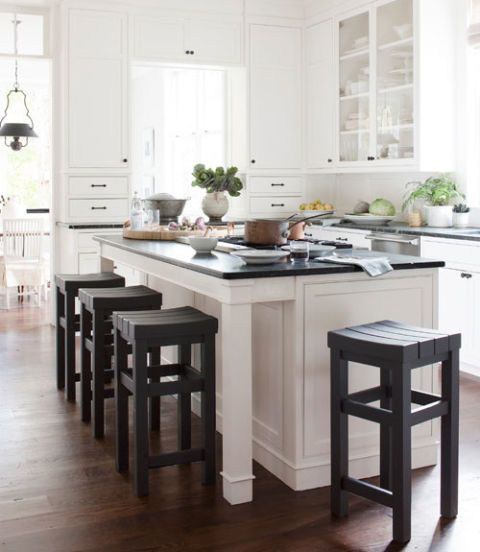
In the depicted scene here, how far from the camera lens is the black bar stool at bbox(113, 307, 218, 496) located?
3020mm

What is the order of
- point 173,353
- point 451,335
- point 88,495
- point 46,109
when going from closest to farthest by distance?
point 451,335 → point 88,495 → point 173,353 → point 46,109

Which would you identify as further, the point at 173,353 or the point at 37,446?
the point at 173,353

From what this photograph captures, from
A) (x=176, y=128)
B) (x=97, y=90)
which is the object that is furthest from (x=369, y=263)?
(x=176, y=128)

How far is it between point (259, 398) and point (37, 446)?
1058mm

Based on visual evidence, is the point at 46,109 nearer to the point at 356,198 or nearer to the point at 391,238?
the point at 356,198

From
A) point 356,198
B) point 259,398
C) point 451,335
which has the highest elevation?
point 356,198

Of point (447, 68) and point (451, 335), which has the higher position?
point (447, 68)

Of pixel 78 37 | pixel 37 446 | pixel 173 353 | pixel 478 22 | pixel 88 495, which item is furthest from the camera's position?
pixel 78 37

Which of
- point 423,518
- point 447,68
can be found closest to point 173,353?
point 423,518

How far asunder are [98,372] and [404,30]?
11.6ft

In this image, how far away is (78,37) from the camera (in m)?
6.21

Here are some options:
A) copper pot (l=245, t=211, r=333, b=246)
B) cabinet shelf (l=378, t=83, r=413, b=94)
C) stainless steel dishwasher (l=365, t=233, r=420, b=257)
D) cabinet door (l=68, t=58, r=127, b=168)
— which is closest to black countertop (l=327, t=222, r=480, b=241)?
stainless steel dishwasher (l=365, t=233, r=420, b=257)

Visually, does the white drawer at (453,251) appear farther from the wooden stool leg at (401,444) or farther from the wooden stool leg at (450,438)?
the wooden stool leg at (401,444)

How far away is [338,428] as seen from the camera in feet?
9.17
